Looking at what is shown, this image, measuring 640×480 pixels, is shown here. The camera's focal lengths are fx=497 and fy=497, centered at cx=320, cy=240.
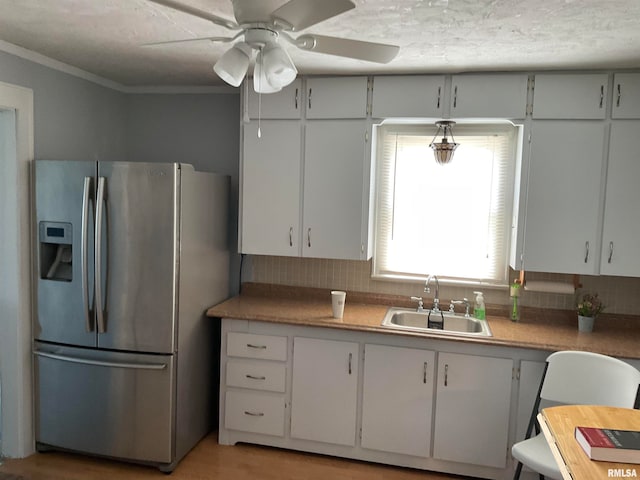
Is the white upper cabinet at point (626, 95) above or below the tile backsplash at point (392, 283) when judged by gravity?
above

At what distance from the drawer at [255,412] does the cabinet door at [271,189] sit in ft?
2.92

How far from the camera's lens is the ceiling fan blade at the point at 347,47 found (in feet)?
5.45

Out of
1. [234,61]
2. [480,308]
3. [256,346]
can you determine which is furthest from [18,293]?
[480,308]

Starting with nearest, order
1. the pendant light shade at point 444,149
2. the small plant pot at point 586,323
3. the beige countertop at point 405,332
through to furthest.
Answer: the beige countertop at point 405,332
the small plant pot at point 586,323
the pendant light shade at point 444,149

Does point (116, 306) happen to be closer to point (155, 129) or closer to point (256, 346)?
point (256, 346)

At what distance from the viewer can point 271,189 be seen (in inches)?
124

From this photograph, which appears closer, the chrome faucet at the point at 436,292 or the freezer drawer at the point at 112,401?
the freezer drawer at the point at 112,401

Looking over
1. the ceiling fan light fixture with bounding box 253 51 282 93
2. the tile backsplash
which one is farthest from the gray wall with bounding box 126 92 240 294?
the ceiling fan light fixture with bounding box 253 51 282 93

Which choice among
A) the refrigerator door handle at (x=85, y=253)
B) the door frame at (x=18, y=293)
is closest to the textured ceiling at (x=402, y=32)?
the door frame at (x=18, y=293)

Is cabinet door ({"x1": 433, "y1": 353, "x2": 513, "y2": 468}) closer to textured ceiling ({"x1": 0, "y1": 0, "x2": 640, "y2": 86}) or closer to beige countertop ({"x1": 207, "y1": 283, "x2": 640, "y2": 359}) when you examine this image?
beige countertop ({"x1": 207, "y1": 283, "x2": 640, "y2": 359})

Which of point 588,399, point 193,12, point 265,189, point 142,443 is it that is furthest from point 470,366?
point 193,12

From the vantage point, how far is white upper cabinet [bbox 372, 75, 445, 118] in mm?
2887

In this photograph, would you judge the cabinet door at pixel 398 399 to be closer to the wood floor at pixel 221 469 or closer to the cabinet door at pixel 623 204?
the wood floor at pixel 221 469

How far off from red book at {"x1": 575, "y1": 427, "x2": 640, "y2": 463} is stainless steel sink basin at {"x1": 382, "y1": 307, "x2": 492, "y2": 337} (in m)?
1.25
